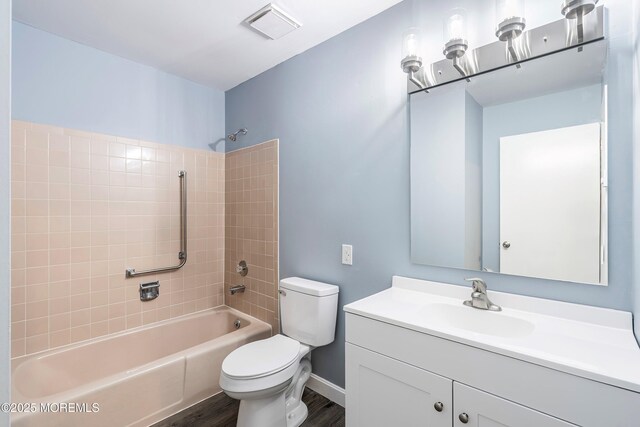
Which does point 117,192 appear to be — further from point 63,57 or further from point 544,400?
point 544,400

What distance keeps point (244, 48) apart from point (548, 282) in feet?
7.26

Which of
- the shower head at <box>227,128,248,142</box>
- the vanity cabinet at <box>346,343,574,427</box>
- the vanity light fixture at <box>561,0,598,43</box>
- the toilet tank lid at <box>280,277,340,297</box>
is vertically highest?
the vanity light fixture at <box>561,0,598,43</box>

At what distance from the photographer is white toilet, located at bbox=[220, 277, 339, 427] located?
148cm

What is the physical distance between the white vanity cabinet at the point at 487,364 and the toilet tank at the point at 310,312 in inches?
18.3

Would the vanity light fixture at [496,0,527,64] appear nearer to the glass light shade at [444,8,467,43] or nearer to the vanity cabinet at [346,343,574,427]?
the glass light shade at [444,8,467,43]

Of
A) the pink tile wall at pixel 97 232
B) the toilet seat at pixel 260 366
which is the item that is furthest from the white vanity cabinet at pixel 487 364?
the pink tile wall at pixel 97 232

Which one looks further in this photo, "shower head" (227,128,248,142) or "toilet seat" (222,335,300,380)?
"shower head" (227,128,248,142)

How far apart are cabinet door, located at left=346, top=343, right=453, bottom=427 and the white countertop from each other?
6.9 inches

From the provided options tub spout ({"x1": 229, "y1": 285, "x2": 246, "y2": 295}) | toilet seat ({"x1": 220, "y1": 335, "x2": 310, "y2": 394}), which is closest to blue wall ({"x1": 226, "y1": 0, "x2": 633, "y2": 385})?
toilet seat ({"x1": 220, "y1": 335, "x2": 310, "y2": 394})

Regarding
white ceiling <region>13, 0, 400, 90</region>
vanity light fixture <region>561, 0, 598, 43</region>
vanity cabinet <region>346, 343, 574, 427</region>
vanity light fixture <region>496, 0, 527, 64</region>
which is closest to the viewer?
vanity cabinet <region>346, 343, 574, 427</region>

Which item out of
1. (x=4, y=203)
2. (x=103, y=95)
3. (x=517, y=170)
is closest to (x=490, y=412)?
(x=517, y=170)

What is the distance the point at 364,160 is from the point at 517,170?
0.78 m

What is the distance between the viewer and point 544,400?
2.81 feet

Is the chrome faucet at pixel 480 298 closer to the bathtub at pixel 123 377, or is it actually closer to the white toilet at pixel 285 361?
the white toilet at pixel 285 361
